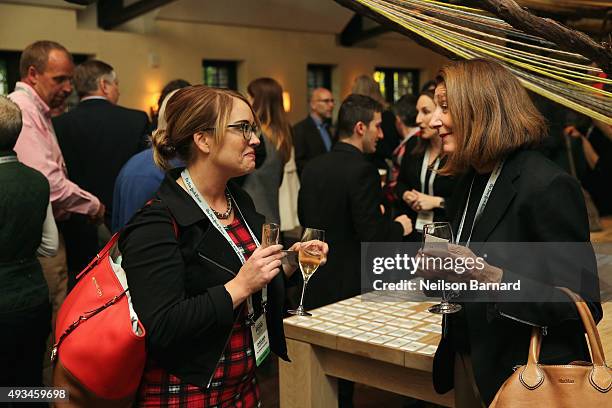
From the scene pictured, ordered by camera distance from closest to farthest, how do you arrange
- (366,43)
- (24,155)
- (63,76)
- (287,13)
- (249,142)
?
(249,142)
(24,155)
(63,76)
(287,13)
(366,43)

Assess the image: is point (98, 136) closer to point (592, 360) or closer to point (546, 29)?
point (546, 29)

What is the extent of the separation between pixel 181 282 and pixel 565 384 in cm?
87

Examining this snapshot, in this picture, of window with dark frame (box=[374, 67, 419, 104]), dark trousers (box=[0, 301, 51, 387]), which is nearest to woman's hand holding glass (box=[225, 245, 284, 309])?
dark trousers (box=[0, 301, 51, 387])

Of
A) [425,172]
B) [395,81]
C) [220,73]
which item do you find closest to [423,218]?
[425,172]

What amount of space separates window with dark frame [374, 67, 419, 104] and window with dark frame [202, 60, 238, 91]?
353cm

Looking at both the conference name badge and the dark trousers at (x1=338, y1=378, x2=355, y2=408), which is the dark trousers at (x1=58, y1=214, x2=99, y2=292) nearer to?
the dark trousers at (x1=338, y1=378, x2=355, y2=408)

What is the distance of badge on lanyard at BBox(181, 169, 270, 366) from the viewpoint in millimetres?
1867

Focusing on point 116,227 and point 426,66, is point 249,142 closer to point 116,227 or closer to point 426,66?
point 116,227

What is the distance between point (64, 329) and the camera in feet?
5.70

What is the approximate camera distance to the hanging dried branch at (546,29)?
168cm

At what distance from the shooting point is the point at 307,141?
6.44m

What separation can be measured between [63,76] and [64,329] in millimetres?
2327

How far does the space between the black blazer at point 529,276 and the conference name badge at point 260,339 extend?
519 millimetres

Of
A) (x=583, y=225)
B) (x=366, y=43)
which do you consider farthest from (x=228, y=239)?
(x=366, y=43)
